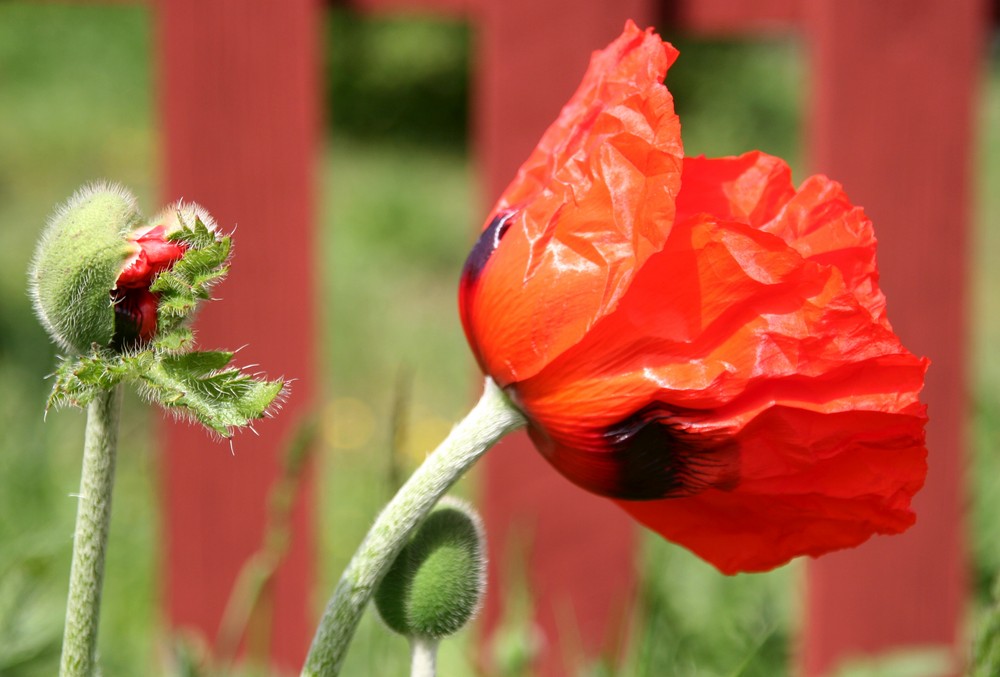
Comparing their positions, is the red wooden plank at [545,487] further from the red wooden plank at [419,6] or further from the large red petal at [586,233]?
the large red petal at [586,233]

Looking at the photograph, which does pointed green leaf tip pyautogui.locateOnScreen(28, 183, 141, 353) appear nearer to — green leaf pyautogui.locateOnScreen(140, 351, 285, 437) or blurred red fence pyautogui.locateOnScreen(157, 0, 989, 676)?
green leaf pyautogui.locateOnScreen(140, 351, 285, 437)

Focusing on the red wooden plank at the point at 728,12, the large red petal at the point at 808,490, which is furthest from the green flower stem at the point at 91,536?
the red wooden plank at the point at 728,12

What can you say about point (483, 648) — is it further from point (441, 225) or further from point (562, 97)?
Result: point (441, 225)

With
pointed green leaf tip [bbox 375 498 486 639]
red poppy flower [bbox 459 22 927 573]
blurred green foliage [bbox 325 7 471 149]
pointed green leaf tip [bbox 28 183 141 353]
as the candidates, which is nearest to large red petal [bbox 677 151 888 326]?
red poppy flower [bbox 459 22 927 573]

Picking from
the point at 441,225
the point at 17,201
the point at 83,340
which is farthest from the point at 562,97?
the point at 17,201

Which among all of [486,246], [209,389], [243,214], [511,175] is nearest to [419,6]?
[511,175]

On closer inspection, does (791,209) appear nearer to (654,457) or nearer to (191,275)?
(654,457)
